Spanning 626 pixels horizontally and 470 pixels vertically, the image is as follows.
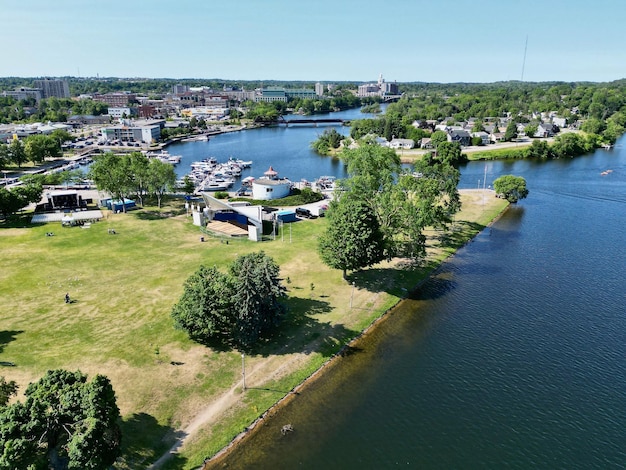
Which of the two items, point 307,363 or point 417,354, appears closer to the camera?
point 307,363

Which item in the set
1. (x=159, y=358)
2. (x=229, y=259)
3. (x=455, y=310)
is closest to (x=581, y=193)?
(x=455, y=310)

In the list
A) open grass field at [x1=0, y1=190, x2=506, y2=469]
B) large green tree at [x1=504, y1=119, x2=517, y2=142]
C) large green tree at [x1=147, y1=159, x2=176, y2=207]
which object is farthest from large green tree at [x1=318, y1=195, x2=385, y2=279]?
large green tree at [x1=504, y1=119, x2=517, y2=142]

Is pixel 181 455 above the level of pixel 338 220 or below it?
below

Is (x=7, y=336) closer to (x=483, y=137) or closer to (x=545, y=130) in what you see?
(x=483, y=137)

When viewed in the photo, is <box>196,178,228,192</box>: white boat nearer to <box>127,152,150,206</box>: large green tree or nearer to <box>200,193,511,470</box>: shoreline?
<box>127,152,150,206</box>: large green tree

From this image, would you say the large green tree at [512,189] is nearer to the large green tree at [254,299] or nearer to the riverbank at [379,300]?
the riverbank at [379,300]

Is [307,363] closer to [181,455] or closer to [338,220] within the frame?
[181,455]

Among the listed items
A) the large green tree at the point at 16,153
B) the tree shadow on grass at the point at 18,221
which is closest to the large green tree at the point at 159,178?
the tree shadow on grass at the point at 18,221
